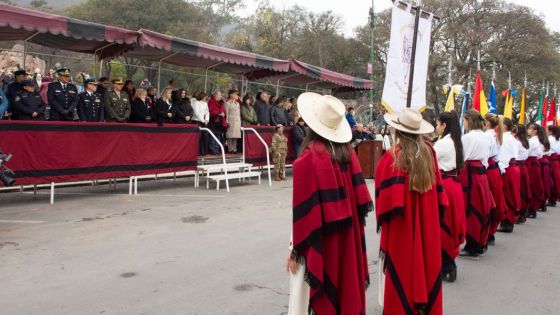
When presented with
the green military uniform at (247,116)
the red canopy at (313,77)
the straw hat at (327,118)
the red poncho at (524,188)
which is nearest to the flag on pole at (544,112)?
the red canopy at (313,77)

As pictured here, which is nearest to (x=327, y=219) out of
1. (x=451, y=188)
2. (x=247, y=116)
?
Result: (x=451, y=188)

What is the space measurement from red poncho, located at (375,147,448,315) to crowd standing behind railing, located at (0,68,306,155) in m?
6.95

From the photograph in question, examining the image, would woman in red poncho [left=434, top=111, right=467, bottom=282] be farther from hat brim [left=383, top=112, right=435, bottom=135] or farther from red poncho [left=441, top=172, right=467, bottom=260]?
hat brim [left=383, top=112, right=435, bottom=135]

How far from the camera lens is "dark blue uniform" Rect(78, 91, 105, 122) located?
945cm

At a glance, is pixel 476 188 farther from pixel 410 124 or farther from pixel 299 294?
pixel 299 294

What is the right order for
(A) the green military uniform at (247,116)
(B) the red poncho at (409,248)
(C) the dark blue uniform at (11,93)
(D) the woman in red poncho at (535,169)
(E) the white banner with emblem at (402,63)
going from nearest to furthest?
(B) the red poncho at (409,248) → (E) the white banner with emblem at (402,63) → (C) the dark blue uniform at (11,93) → (D) the woman in red poncho at (535,169) → (A) the green military uniform at (247,116)

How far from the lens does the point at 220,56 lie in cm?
1165

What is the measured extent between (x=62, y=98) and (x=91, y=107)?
1.84 feet

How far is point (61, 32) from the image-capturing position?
8.51m

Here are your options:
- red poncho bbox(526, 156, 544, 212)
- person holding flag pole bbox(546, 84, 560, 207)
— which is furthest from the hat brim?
person holding flag pole bbox(546, 84, 560, 207)

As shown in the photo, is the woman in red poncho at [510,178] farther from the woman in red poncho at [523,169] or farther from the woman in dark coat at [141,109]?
the woman in dark coat at [141,109]

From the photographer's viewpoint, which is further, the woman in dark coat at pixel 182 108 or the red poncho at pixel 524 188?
the woman in dark coat at pixel 182 108

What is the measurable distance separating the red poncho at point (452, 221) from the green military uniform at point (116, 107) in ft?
22.4

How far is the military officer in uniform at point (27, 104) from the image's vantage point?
8.63 metres
